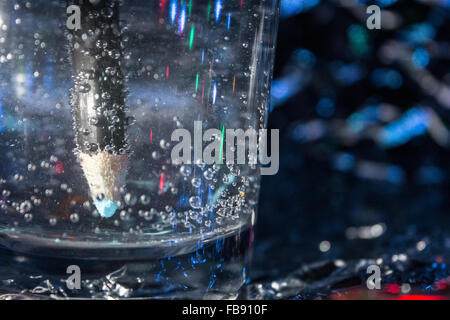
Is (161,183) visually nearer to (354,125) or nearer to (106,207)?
(106,207)

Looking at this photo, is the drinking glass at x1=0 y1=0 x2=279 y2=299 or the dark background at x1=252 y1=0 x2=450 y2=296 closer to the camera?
the drinking glass at x1=0 y1=0 x2=279 y2=299

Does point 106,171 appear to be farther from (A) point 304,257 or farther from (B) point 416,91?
(B) point 416,91

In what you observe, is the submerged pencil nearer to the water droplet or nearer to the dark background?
the water droplet

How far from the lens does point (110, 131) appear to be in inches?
8.3

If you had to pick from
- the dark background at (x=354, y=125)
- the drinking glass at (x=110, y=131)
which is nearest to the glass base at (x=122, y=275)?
the drinking glass at (x=110, y=131)

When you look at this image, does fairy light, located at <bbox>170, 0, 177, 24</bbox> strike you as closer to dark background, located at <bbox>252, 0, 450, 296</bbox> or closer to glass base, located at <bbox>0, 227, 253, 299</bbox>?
glass base, located at <bbox>0, 227, 253, 299</bbox>

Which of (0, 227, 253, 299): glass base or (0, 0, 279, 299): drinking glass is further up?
(0, 0, 279, 299): drinking glass

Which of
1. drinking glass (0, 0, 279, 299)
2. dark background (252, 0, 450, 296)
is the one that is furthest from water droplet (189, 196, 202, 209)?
dark background (252, 0, 450, 296)

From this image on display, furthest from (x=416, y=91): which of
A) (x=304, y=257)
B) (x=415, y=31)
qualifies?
(x=304, y=257)

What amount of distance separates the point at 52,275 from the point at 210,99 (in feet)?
0.28

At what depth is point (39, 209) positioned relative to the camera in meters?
0.21

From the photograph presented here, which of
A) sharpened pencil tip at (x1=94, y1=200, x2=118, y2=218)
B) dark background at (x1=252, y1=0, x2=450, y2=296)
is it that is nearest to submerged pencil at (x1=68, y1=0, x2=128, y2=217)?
sharpened pencil tip at (x1=94, y1=200, x2=118, y2=218)

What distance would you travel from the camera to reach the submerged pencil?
0.67 ft

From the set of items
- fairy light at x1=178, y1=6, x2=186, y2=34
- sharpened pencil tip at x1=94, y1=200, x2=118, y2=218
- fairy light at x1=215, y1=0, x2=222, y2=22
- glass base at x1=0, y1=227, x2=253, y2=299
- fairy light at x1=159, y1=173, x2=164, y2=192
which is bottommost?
glass base at x1=0, y1=227, x2=253, y2=299
